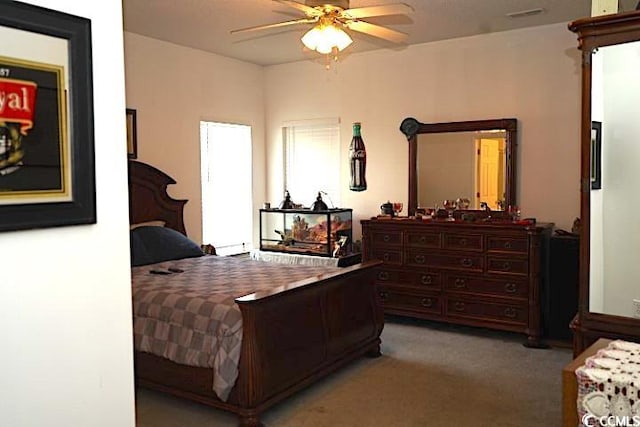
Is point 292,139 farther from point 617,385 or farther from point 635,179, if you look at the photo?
point 617,385

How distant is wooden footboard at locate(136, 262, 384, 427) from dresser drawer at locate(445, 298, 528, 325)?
3.81 feet

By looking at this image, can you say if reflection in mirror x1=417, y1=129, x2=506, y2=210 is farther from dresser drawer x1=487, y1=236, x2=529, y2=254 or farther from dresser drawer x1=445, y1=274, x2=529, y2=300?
dresser drawer x1=445, y1=274, x2=529, y2=300

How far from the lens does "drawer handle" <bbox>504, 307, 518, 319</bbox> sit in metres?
4.79

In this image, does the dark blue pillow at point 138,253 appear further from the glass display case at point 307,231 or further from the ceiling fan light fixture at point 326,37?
the ceiling fan light fixture at point 326,37

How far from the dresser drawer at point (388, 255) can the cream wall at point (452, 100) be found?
0.69m

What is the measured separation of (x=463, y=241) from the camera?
4988 millimetres

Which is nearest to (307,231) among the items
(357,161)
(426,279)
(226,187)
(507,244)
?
(357,161)

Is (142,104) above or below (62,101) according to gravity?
above

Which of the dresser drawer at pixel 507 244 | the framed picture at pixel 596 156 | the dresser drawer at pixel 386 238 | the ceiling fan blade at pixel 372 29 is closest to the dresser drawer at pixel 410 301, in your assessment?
the dresser drawer at pixel 386 238

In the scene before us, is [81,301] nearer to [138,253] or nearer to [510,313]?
[138,253]

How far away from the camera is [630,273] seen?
2506 millimetres

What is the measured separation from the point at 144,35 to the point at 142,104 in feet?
2.04

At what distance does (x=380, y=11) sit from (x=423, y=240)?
2449mm

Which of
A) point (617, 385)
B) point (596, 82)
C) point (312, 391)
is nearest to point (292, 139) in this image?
point (312, 391)
